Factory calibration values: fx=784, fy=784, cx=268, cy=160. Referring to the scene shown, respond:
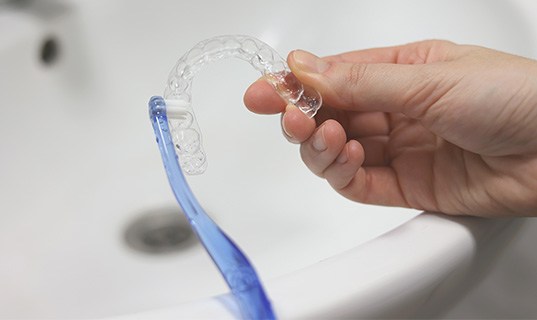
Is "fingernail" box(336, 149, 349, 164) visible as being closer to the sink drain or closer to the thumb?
the thumb

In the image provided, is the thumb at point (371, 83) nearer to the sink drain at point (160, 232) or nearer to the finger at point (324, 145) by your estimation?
the finger at point (324, 145)

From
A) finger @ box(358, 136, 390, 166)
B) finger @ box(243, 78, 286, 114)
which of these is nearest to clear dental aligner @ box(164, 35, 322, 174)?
finger @ box(243, 78, 286, 114)

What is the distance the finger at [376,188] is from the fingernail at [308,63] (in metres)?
0.10

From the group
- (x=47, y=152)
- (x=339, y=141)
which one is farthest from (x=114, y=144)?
(x=339, y=141)

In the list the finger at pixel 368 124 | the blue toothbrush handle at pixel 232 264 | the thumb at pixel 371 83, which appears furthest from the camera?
the finger at pixel 368 124

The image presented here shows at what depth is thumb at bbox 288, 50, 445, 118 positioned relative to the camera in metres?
0.45

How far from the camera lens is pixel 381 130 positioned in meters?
0.58

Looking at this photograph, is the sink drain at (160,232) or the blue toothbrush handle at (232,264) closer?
the blue toothbrush handle at (232,264)

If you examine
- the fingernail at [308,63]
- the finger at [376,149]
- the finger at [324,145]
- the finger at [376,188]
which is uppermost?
the fingernail at [308,63]

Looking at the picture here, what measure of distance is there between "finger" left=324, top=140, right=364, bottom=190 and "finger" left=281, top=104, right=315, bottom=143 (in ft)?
0.10

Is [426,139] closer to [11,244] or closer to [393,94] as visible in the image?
[393,94]

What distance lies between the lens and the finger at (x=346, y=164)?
1.64ft

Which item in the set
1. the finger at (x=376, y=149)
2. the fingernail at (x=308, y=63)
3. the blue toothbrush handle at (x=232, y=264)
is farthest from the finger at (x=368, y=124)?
the blue toothbrush handle at (x=232, y=264)

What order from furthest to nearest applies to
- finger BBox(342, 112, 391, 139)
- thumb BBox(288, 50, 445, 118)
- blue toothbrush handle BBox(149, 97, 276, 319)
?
finger BBox(342, 112, 391, 139) < thumb BBox(288, 50, 445, 118) < blue toothbrush handle BBox(149, 97, 276, 319)
